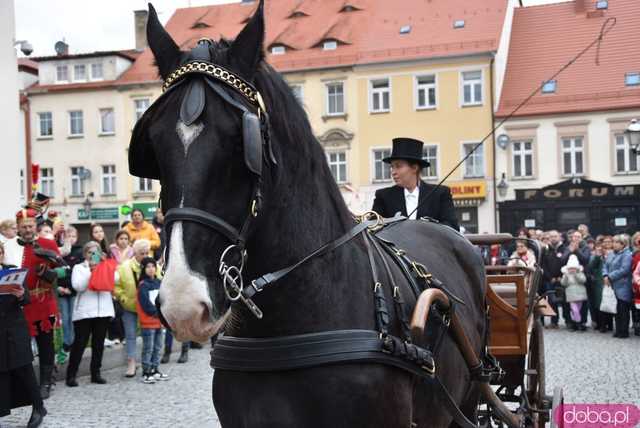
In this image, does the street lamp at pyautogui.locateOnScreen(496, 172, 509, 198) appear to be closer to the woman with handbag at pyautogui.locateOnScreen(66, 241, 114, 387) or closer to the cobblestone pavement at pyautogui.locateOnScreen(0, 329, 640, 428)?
the cobblestone pavement at pyautogui.locateOnScreen(0, 329, 640, 428)

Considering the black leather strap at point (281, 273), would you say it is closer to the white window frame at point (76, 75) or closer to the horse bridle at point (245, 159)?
the horse bridle at point (245, 159)

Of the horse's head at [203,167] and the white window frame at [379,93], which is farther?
the white window frame at [379,93]

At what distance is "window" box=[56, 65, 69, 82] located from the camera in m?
44.8

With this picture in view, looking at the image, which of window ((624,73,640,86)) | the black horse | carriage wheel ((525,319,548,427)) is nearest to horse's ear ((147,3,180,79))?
the black horse

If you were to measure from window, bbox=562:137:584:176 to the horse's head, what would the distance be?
35.8 metres

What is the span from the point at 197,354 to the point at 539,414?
896 cm

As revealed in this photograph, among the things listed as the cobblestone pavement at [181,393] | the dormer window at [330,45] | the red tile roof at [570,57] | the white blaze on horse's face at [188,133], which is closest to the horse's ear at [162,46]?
the white blaze on horse's face at [188,133]

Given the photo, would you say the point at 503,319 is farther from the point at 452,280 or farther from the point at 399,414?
the point at 399,414

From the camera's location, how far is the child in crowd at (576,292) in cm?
1727

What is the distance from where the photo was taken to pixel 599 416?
7.04 meters

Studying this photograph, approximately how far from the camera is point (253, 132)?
2596 mm

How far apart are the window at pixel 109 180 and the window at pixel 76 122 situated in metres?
2.66

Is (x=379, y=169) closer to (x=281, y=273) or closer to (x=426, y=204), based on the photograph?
(x=426, y=204)

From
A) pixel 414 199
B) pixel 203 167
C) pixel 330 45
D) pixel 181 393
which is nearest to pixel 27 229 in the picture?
pixel 181 393
